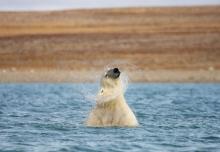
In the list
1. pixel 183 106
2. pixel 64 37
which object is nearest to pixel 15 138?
pixel 183 106

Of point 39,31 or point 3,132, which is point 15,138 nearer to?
point 3,132

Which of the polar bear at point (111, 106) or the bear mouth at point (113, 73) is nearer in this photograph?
the bear mouth at point (113, 73)

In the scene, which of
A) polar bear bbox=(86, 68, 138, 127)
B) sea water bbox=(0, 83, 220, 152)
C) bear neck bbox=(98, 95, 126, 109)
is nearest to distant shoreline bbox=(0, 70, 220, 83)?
sea water bbox=(0, 83, 220, 152)

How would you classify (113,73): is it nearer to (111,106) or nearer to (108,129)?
(111,106)

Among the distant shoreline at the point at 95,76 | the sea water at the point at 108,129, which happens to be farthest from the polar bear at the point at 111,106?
the distant shoreline at the point at 95,76

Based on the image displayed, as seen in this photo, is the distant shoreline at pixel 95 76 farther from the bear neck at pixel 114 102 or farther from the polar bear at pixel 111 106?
the bear neck at pixel 114 102

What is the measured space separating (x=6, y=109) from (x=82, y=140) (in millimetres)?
8796

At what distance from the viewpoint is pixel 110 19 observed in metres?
75.6

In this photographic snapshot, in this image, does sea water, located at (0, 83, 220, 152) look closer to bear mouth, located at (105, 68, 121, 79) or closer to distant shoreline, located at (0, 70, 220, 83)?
bear mouth, located at (105, 68, 121, 79)

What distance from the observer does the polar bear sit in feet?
58.2

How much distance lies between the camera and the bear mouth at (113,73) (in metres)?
17.6

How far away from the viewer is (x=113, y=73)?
17.6m

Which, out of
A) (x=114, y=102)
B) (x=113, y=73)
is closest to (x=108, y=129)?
(x=114, y=102)

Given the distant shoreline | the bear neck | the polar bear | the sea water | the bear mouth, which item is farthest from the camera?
the distant shoreline
